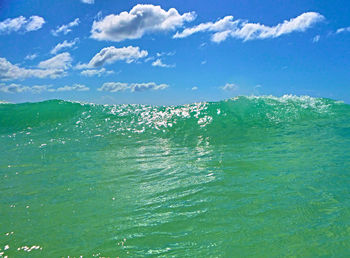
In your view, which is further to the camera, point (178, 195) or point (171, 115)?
point (171, 115)

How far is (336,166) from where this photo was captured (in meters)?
6.11

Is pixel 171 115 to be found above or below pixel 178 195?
above

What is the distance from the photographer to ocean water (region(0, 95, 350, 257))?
314 cm

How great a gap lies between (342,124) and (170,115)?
9132 millimetres

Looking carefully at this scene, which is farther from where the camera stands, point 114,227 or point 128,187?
point 128,187

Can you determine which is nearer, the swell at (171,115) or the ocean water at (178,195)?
the ocean water at (178,195)

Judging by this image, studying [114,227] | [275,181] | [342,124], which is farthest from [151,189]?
[342,124]

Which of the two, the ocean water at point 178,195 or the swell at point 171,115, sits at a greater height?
the swell at point 171,115

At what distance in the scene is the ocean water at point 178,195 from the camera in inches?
124

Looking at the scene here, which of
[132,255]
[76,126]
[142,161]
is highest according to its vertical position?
[76,126]

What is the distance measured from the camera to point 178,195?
4598 millimetres

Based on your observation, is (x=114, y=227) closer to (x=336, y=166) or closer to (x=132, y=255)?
(x=132, y=255)

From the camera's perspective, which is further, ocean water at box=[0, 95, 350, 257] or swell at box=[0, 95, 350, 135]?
swell at box=[0, 95, 350, 135]

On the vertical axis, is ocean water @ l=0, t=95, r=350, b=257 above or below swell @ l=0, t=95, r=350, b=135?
below
